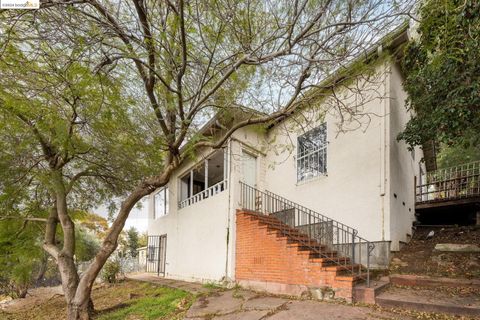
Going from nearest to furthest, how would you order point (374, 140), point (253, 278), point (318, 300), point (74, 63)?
point (74, 63) → point (318, 300) → point (374, 140) → point (253, 278)

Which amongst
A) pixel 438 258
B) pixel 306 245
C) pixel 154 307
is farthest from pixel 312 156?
pixel 154 307

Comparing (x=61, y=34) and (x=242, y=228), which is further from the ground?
(x=61, y=34)

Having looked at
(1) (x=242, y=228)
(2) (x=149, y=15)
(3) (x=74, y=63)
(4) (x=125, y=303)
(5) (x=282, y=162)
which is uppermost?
(2) (x=149, y=15)

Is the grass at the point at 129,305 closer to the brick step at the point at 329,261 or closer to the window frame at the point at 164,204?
the brick step at the point at 329,261

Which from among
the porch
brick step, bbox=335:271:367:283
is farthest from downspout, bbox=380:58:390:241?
the porch

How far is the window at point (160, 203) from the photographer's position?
1445cm

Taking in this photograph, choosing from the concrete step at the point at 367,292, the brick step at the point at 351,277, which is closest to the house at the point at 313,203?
the brick step at the point at 351,277

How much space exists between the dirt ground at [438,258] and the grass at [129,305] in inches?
194

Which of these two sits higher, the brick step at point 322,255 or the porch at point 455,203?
the porch at point 455,203

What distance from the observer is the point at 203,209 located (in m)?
10.1

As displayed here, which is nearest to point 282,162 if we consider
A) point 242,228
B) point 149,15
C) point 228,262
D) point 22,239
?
point 242,228

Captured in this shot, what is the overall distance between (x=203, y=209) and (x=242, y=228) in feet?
8.51

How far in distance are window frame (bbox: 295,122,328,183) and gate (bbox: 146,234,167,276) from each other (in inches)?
309

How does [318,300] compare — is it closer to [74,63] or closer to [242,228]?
[242,228]
